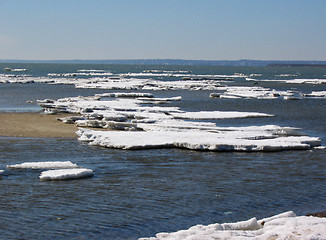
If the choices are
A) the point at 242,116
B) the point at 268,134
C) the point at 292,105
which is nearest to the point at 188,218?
the point at 268,134

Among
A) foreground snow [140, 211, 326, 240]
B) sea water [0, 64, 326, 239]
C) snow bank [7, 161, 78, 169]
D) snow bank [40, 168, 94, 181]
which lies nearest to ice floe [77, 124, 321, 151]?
sea water [0, 64, 326, 239]

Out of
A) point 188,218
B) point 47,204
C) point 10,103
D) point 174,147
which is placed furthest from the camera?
point 10,103

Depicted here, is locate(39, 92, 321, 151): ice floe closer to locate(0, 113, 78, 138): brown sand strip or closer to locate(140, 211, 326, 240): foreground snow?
locate(0, 113, 78, 138): brown sand strip

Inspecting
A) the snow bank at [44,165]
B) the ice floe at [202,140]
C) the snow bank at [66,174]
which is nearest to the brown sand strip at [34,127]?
the ice floe at [202,140]

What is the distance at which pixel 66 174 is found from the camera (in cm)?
1370

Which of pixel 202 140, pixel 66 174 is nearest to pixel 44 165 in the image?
pixel 66 174

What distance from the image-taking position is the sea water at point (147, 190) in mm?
10328

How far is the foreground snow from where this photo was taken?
314 inches

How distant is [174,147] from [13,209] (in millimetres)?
8541

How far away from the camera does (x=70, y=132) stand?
2266 cm

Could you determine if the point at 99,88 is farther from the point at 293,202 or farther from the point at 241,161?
the point at 293,202

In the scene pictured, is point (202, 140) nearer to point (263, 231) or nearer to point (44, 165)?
point (44, 165)

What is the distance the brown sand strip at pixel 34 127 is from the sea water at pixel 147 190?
2309 mm

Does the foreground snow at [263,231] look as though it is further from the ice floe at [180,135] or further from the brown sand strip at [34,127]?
the brown sand strip at [34,127]
